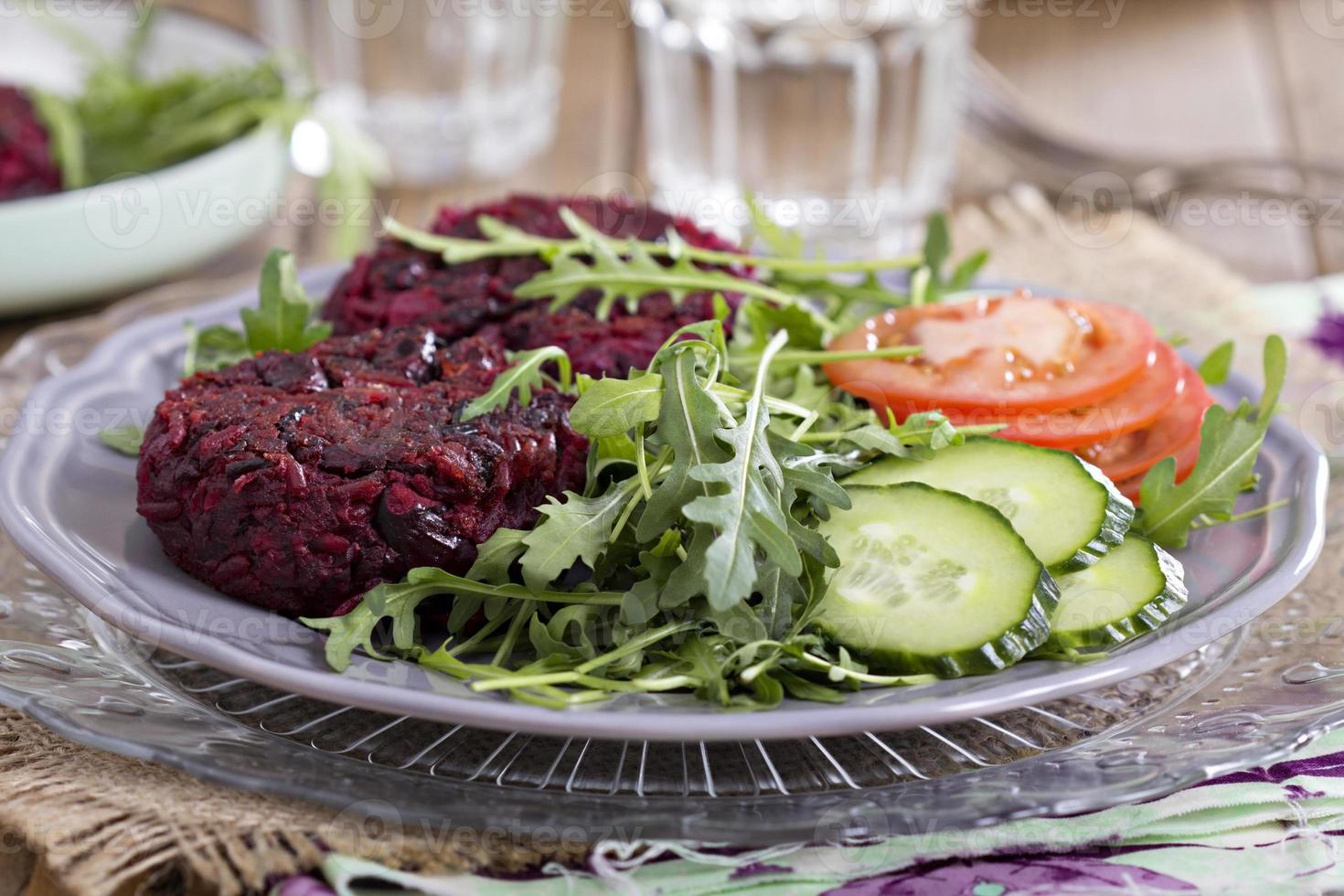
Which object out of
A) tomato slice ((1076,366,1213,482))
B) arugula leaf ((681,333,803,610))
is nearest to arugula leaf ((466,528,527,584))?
arugula leaf ((681,333,803,610))

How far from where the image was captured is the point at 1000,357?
11.3ft

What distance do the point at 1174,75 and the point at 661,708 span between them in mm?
6129

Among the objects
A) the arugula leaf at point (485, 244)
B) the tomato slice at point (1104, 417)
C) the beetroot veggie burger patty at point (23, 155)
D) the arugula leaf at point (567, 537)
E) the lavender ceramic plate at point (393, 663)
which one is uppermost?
the beetroot veggie burger patty at point (23, 155)

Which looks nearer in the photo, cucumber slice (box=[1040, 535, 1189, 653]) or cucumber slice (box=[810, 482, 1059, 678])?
cucumber slice (box=[810, 482, 1059, 678])

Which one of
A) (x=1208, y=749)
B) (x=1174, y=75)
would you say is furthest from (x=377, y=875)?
(x=1174, y=75)

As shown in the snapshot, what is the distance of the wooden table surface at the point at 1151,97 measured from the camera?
6.07 metres

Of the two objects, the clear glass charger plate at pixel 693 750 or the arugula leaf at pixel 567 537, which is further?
the arugula leaf at pixel 567 537

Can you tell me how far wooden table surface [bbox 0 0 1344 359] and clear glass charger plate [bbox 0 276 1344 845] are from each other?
304 cm

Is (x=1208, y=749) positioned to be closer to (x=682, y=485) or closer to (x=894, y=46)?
(x=682, y=485)

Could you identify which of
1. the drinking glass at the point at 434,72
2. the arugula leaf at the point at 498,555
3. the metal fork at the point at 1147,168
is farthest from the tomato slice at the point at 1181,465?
the drinking glass at the point at 434,72

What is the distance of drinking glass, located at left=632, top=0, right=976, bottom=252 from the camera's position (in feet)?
19.5

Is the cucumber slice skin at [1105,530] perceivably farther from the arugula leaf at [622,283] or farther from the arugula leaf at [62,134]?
the arugula leaf at [62,134]

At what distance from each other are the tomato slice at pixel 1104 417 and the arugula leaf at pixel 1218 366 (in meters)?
0.36

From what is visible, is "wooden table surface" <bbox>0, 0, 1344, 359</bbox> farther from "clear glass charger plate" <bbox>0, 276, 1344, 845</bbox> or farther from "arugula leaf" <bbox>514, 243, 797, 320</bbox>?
"clear glass charger plate" <bbox>0, 276, 1344, 845</bbox>
